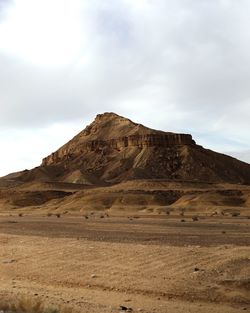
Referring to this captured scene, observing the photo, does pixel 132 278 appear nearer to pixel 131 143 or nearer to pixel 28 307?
pixel 28 307

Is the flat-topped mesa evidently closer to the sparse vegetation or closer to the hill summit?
the hill summit

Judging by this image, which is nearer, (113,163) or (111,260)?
(111,260)

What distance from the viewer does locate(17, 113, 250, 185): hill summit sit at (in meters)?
128

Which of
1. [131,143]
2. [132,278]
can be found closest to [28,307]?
[132,278]

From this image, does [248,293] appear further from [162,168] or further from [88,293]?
[162,168]

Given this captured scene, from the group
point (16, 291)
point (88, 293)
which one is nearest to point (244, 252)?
point (88, 293)

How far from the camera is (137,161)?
13488 cm

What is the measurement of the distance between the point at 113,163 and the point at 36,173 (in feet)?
65.1

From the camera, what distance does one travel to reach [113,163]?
13900 centimetres

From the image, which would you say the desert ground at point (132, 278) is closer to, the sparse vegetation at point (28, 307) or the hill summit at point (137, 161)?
the sparse vegetation at point (28, 307)

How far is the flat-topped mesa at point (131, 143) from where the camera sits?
458 ft

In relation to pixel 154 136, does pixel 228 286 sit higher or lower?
lower

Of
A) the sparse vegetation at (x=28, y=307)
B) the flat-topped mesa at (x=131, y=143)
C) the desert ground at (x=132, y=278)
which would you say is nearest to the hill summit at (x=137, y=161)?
the flat-topped mesa at (x=131, y=143)

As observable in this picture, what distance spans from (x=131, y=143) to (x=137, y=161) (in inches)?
384
